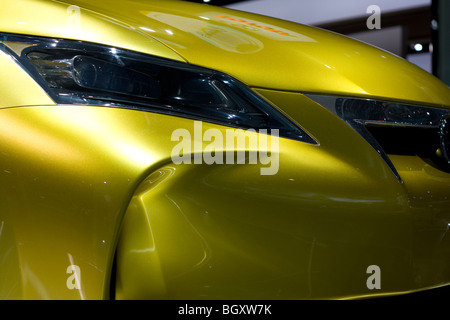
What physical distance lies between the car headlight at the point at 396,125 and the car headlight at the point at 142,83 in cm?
12

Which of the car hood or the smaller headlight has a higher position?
the car hood

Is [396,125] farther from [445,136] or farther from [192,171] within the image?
[192,171]

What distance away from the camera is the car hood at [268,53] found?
0.95 m

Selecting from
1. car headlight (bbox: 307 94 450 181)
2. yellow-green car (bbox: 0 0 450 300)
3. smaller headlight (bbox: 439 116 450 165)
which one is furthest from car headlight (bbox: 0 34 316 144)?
smaller headlight (bbox: 439 116 450 165)

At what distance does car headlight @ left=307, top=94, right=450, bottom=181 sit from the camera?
0.98m

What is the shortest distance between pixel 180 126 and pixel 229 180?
0.12 m

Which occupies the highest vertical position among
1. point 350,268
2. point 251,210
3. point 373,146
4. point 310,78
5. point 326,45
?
point 326,45

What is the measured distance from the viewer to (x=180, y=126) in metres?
0.86

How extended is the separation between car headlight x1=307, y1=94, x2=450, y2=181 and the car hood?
2 cm

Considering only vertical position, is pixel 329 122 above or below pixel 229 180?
above

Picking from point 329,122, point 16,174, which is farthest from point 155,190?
point 329,122

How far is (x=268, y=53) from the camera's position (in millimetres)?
1021

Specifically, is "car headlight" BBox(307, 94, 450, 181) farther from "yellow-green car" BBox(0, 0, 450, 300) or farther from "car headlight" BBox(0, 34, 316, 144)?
"car headlight" BBox(0, 34, 316, 144)

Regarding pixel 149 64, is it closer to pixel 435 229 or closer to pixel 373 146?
pixel 373 146
